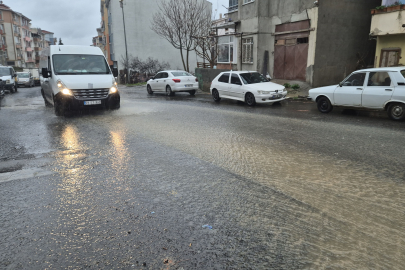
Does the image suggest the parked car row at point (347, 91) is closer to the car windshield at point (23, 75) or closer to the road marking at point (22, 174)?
the road marking at point (22, 174)

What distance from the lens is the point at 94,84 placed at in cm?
1117

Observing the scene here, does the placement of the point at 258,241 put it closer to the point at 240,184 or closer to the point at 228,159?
the point at 240,184

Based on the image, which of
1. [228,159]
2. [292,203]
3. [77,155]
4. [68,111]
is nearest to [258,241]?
[292,203]

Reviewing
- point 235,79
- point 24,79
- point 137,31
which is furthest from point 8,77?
point 137,31

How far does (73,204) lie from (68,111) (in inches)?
339

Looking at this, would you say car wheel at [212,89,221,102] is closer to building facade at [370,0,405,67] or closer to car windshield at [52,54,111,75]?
car windshield at [52,54,111,75]

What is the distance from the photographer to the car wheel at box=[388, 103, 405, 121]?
9034 millimetres

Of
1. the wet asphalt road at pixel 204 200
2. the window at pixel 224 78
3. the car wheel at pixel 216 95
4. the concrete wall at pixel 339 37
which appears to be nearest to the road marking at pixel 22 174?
the wet asphalt road at pixel 204 200

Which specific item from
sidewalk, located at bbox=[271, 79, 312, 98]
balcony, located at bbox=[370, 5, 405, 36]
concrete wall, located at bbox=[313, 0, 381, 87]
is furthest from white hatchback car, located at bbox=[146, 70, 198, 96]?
balcony, located at bbox=[370, 5, 405, 36]

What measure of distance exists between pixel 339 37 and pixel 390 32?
370cm

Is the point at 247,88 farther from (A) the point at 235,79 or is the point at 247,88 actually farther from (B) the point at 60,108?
(B) the point at 60,108

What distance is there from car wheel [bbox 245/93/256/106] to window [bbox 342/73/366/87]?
4.05 metres

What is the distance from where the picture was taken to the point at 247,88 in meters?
13.8

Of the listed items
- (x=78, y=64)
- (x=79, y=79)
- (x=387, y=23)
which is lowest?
(x=79, y=79)
